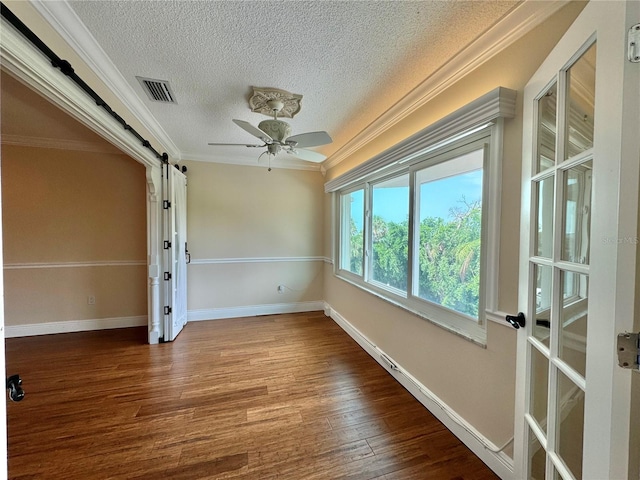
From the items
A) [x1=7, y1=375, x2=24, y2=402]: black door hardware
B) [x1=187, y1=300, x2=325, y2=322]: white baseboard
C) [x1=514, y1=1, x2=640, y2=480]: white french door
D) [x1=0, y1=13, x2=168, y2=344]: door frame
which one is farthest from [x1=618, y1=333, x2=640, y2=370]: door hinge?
[x1=187, y1=300, x2=325, y2=322]: white baseboard

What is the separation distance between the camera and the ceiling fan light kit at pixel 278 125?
→ 6.67 feet

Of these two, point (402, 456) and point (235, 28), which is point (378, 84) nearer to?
point (235, 28)

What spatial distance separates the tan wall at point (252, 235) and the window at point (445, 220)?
1328 mm

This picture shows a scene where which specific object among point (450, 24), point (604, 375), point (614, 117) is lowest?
point (604, 375)

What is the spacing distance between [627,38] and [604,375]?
0.90m

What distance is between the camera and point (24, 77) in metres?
1.17

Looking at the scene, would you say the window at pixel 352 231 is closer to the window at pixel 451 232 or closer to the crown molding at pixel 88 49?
the window at pixel 451 232

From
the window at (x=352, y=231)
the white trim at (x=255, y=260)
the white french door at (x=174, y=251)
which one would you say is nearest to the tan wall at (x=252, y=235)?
the white trim at (x=255, y=260)

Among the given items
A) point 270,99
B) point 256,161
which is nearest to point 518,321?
point 270,99

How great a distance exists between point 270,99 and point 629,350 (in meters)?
2.38

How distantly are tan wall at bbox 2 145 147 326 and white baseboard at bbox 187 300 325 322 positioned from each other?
76cm

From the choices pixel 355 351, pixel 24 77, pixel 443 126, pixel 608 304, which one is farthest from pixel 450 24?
pixel 355 351

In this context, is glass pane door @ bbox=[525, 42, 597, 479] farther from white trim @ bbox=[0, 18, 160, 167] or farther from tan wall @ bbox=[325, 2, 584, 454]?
white trim @ bbox=[0, 18, 160, 167]

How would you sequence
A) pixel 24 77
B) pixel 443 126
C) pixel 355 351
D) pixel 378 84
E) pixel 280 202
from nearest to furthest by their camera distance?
pixel 24 77
pixel 443 126
pixel 378 84
pixel 355 351
pixel 280 202
